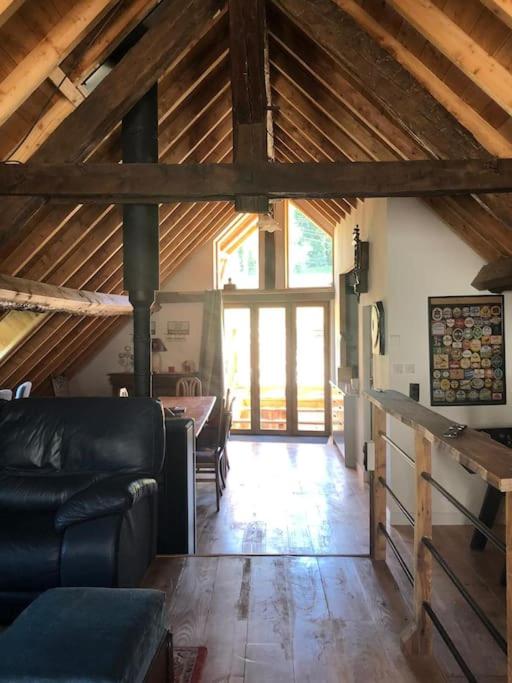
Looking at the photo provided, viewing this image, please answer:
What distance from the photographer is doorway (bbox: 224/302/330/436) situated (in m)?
8.34

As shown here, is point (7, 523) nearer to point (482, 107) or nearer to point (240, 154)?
point (240, 154)

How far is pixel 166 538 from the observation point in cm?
345

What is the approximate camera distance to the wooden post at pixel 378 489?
3.15m

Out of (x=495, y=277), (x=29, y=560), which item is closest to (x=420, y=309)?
(x=495, y=277)

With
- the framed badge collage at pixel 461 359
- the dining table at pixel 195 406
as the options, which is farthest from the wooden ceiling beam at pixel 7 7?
the framed badge collage at pixel 461 359

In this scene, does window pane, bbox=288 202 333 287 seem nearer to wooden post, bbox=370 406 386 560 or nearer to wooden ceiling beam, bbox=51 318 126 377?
wooden ceiling beam, bbox=51 318 126 377

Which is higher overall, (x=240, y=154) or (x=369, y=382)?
(x=240, y=154)

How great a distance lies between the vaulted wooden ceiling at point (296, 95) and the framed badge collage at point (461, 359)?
553mm

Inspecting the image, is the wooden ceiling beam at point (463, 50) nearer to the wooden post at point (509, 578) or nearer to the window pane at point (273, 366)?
the wooden post at point (509, 578)

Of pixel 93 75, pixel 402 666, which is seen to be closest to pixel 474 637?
pixel 402 666

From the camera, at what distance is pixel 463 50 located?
2.59 meters

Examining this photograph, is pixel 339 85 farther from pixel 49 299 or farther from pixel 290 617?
pixel 290 617

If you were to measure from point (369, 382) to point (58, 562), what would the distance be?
3.89 m

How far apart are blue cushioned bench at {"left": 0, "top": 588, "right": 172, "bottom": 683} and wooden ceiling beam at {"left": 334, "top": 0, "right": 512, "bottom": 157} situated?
293cm
